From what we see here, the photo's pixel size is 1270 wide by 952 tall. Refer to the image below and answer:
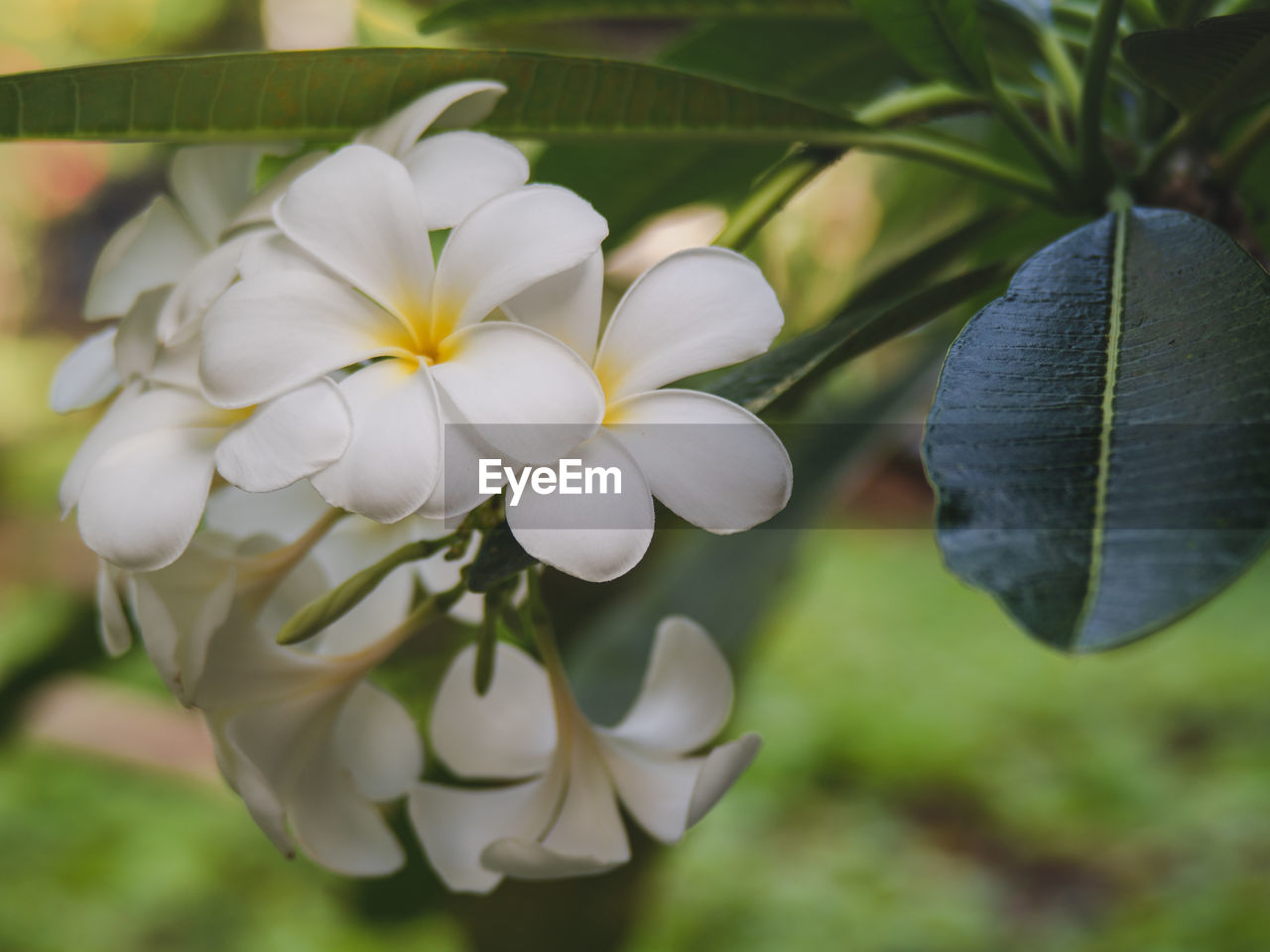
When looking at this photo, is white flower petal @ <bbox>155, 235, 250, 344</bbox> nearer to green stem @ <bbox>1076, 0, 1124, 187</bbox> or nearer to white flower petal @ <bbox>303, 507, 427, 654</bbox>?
white flower petal @ <bbox>303, 507, 427, 654</bbox>

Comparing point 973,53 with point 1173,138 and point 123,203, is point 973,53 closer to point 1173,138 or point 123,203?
point 1173,138

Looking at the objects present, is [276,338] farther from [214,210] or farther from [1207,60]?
[1207,60]

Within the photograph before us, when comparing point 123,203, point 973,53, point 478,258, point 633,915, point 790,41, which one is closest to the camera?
point 478,258

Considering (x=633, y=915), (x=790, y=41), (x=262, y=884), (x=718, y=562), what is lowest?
(x=262, y=884)

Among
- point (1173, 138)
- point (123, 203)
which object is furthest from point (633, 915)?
point (123, 203)

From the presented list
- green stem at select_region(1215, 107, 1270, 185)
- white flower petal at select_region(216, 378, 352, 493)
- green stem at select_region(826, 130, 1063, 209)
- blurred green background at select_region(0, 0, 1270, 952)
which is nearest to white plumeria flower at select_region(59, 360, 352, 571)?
white flower petal at select_region(216, 378, 352, 493)

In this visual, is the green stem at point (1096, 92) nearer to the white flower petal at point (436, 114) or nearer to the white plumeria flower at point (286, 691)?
the white flower petal at point (436, 114)

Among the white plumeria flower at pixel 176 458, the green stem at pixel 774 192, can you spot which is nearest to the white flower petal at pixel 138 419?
the white plumeria flower at pixel 176 458
